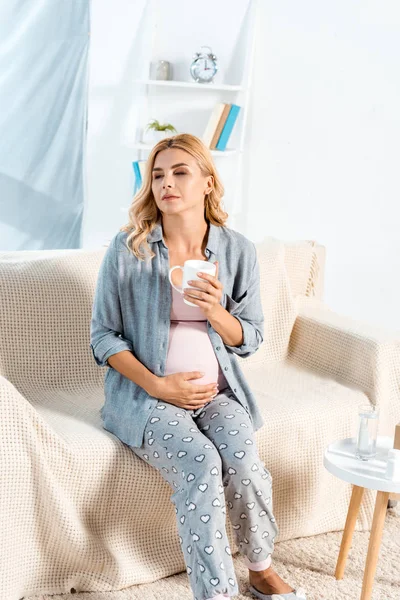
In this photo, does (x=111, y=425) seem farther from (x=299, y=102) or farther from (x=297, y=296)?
(x=299, y=102)

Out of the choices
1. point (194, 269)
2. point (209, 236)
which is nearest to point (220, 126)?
point (209, 236)

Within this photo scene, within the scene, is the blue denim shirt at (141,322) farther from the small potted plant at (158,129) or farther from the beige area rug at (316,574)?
the small potted plant at (158,129)

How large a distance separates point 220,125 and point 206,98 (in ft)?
0.74

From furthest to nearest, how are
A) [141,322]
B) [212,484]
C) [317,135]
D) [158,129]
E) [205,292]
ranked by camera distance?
1. [158,129]
2. [317,135]
3. [141,322]
4. [205,292]
5. [212,484]

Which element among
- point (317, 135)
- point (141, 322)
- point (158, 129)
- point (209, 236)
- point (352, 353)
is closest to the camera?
point (141, 322)

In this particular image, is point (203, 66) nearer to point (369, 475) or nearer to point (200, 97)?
point (200, 97)

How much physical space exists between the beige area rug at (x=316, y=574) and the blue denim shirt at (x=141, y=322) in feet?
1.21

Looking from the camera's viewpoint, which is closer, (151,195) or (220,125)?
(151,195)

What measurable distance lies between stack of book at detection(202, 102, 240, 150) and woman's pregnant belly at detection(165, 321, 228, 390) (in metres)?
2.36

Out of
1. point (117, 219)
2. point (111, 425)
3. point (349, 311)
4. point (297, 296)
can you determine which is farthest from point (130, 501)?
point (117, 219)

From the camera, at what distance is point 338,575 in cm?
215

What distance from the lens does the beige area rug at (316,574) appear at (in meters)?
2.04

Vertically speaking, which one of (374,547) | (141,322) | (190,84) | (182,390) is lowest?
(374,547)

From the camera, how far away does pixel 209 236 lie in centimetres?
219
